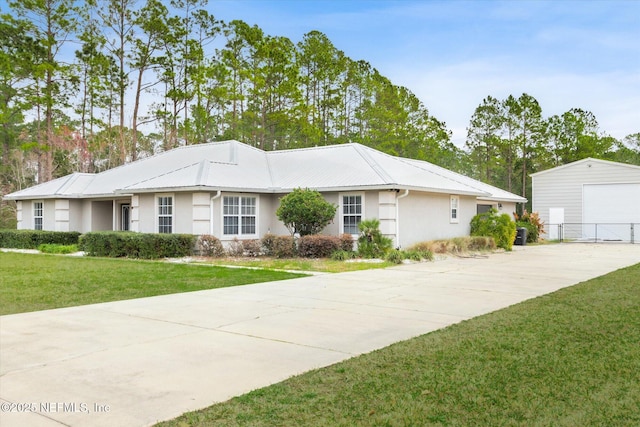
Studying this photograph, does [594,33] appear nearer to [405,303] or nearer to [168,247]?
[405,303]

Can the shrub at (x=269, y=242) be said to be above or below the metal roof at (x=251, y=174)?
below

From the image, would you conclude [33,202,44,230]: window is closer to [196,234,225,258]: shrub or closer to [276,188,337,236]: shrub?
[196,234,225,258]: shrub

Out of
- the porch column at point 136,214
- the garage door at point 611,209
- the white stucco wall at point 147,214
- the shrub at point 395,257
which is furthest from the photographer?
the garage door at point 611,209

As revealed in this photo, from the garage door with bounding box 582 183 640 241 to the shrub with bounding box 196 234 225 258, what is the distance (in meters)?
23.4

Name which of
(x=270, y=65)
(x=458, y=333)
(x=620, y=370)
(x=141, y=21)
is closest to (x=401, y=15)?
(x=458, y=333)

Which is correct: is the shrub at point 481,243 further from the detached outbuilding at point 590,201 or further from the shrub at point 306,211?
the detached outbuilding at point 590,201

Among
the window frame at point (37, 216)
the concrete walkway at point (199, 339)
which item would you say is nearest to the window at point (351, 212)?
the concrete walkway at point (199, 339)

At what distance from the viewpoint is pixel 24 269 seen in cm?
1463

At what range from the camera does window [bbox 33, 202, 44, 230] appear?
25.4 m

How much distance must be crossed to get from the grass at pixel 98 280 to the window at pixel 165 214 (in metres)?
2.76

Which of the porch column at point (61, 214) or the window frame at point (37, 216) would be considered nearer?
the porch column at point (61, 214)

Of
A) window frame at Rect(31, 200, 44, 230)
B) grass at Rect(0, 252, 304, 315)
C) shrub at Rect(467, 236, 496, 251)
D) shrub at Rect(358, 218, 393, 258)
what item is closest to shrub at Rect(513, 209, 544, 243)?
shrub at Rect(467, 236, 496, 251)

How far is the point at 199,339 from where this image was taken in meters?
6.51

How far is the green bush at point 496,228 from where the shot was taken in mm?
22609
